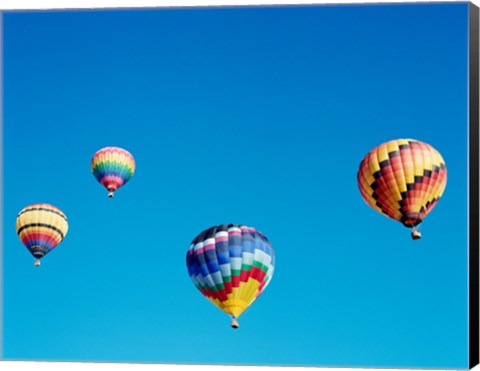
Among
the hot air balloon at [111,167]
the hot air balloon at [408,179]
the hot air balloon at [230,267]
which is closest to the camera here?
the hot air balloon at [408,179]

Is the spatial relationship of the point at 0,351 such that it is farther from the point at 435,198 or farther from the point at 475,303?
the point at 435,198

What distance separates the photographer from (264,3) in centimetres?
1444

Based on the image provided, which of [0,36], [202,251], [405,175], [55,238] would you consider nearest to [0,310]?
[0,36]

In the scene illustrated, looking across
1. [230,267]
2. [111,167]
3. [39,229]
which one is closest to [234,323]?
[230,267]

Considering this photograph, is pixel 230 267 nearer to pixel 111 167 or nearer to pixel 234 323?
pixel 234 323

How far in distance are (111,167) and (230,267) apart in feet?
29.3

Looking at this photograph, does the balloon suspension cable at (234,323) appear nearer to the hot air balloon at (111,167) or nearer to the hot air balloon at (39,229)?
the hot air balloon at (39,229)

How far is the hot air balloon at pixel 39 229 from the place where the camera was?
24.5 m

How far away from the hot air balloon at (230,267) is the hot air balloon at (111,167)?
791cm

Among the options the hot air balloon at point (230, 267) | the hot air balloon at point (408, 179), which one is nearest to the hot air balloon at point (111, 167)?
the hot air balloon at point (230, 267)

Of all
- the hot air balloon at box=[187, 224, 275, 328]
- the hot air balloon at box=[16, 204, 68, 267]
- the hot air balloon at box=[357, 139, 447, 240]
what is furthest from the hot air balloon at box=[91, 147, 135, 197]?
the hot air balloon at box=[357, 139, 447, 240]

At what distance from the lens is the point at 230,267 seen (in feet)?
65.1

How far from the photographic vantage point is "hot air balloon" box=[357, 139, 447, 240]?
19672mm

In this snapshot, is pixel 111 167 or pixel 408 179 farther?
pixel 111 167
